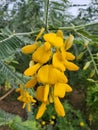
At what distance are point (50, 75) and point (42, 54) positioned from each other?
0.03 metres

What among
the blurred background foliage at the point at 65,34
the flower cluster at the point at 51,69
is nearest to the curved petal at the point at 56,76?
the flower cluster at the point at 51,69

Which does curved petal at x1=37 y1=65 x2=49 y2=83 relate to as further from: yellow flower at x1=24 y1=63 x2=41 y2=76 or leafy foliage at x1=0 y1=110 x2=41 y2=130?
leafy foliage at x1=0 y1=110 x2=41 y2=130

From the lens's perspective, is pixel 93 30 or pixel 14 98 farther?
pixel 14 98

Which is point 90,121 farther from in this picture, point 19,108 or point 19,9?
point 19,9

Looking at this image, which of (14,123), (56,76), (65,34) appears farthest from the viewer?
(65,34)

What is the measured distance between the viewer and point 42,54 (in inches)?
20.9

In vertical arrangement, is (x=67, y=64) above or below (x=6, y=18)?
above

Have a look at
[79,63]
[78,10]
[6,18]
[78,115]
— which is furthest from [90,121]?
[6,18]

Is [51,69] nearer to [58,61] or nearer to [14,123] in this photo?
[58,61]

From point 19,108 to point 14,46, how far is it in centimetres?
350

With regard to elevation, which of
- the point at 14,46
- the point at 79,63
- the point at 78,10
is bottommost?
the point at 79,63

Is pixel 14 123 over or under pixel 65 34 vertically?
under

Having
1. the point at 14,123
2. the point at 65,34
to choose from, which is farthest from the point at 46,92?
the point at 65,34

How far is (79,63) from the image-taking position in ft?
10.8
